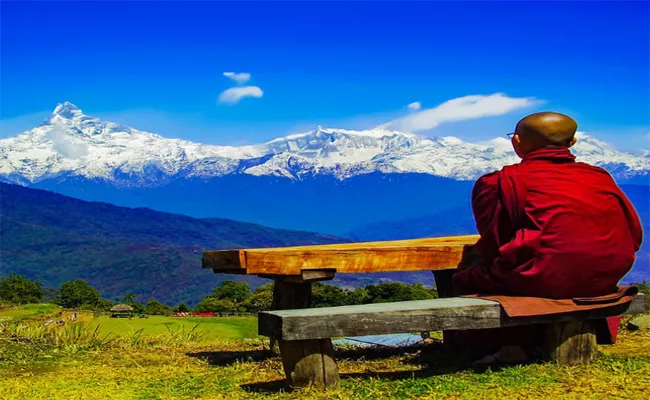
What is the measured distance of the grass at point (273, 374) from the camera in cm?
570

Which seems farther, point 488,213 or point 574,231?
point 488,213

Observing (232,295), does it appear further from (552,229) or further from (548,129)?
(552,229)

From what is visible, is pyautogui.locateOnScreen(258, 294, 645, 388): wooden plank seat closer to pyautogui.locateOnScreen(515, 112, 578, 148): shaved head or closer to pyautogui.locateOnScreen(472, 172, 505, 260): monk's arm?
pyautogui.locateOnScreen(472, 172, 505, 260): monk's arm

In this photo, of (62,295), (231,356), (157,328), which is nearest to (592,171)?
(231,356)

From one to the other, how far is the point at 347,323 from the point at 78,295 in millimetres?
Answer: 54512

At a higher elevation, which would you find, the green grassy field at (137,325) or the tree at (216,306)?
the green grassy field at (137,325)

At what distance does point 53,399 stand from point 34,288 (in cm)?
4497

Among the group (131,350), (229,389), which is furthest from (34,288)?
(229,389)

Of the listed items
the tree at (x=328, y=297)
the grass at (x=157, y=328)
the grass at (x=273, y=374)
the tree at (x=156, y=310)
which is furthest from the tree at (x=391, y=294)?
the tree at (x=156, y=310)

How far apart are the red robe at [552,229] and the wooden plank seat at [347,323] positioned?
313 millimetres

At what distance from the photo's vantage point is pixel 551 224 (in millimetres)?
6098

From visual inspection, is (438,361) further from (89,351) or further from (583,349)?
(89,351)

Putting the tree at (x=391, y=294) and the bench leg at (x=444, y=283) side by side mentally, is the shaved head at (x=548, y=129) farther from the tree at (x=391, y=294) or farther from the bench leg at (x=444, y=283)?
the tree at (x=391, y=294)

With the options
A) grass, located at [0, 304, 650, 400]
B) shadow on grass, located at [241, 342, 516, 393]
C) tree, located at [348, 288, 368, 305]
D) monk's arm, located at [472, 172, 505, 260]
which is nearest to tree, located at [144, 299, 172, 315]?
tree, located at [348, 288, 368, 305]
